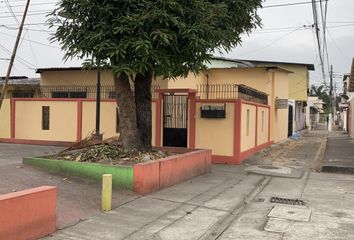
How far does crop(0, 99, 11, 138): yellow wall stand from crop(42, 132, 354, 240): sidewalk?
447 inches

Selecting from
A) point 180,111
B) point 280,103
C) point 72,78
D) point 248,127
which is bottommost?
point 248,127

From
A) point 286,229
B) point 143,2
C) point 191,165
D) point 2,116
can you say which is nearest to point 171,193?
point 191,165

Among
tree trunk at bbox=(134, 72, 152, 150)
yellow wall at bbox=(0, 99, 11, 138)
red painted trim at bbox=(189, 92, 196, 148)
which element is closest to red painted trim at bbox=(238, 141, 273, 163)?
red painted trim at bbox=(189, 92, 196, 148)

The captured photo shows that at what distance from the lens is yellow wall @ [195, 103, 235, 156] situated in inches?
652

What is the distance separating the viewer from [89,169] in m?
10.7

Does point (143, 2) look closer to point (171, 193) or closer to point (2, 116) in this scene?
point (171, 193)

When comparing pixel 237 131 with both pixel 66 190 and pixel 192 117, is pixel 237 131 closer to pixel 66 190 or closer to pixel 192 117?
pixel 192 117

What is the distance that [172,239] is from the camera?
703 centimetres

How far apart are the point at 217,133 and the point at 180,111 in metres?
1.68

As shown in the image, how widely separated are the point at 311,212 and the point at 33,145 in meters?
13.9

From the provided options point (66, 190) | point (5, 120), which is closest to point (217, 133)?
point (66, 190)

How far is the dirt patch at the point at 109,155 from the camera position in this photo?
11.3m

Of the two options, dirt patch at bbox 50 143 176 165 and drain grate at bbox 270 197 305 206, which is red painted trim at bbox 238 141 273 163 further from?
drain grate at bbox 270 197 305 206

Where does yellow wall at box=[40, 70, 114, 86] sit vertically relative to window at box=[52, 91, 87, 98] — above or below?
above
